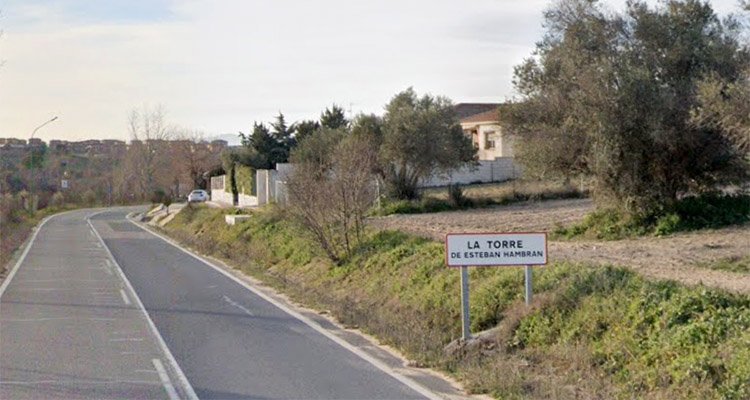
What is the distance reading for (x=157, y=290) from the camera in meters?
25.4

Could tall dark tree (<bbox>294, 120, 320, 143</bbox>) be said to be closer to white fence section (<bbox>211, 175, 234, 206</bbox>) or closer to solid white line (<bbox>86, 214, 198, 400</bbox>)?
white fence section (<bbox>211, 175, 234, 206</bbox>)

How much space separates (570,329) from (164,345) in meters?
6.18

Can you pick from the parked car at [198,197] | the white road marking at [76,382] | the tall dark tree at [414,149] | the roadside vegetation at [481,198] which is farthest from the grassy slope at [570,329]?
the parked car at [198,197]

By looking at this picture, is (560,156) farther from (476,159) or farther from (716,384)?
(476,159)

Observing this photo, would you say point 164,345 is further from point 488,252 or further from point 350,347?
point 488,252

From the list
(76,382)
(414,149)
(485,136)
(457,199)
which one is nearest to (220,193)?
(485,136)

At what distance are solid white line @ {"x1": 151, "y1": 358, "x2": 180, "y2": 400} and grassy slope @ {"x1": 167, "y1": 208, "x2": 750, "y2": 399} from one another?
3.35m

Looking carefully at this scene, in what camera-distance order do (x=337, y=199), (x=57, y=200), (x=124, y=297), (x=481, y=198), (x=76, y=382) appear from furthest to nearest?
(x=57, y=200), (x=481, y=198), (x=337, y=199), (x=124, y=297), (x=76, y=382)

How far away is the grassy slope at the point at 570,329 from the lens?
1152 centimetres

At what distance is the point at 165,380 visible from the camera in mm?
13141

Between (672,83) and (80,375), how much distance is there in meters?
17.8

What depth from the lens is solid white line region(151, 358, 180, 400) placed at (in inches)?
479

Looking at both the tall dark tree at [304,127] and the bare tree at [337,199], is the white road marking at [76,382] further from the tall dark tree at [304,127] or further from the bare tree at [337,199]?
the tall dark tree at [304,127]

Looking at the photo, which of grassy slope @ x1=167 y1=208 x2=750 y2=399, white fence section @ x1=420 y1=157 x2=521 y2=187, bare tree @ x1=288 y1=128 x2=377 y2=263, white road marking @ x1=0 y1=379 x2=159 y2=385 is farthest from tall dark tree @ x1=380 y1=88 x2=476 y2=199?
white road marking @ x1=0 y1=379 x2=159 y2=385
